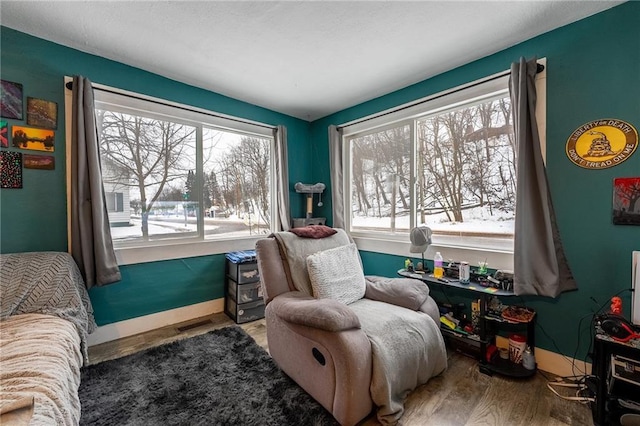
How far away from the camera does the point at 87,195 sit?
206cm

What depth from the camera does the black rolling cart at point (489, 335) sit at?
1.78 metres

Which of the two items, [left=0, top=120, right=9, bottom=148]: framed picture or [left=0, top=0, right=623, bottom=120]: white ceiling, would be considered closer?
[left=0, top=0, right=623, bottom=120]: white ceiling

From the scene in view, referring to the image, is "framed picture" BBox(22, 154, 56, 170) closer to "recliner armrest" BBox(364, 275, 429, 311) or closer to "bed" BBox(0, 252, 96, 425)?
"bed" BBox(0, 252, 96, 425)

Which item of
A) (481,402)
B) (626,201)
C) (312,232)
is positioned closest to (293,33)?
(312,232)

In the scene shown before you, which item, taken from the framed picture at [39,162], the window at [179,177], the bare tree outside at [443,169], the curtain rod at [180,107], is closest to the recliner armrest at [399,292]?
the bare tree outside at [443,169]

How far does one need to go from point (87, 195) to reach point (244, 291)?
155 cm

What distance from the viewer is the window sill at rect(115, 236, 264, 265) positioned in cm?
234

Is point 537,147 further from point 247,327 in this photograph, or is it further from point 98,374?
point 98,374

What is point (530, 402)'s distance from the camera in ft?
5.06

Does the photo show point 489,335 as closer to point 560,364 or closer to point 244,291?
point 560,364

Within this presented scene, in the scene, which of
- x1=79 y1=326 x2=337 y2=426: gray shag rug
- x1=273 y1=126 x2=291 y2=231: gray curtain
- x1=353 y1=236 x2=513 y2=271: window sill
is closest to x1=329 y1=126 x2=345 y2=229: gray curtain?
x1=353 y1=236 x2=513 y2=271: window sill

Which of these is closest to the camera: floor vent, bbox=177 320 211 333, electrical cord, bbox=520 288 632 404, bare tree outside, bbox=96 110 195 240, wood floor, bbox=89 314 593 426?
wood floor, bbox=89 314 593 426

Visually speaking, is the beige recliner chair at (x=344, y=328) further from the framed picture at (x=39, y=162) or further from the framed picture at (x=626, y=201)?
the framed picture at (x=39, y=162)

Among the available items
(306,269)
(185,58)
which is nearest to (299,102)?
(185,58)
